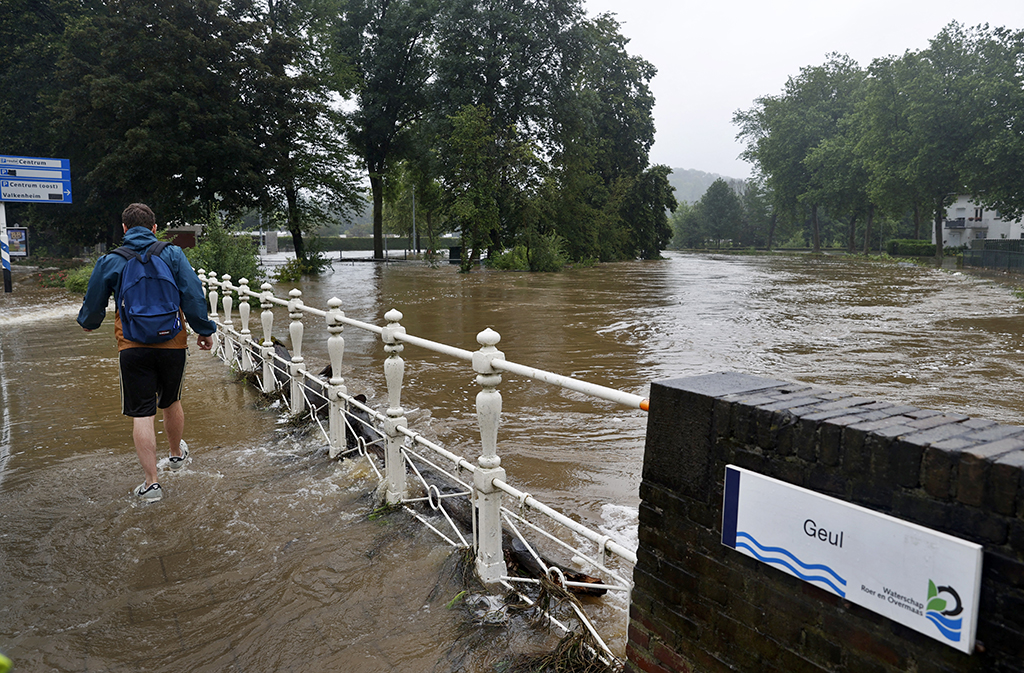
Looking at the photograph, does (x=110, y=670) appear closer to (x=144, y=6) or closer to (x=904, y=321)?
(x=904, y=321)

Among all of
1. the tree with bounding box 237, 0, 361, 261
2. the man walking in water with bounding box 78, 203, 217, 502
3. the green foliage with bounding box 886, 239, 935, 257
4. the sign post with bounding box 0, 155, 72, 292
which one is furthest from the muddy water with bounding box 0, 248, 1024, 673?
the green foliage with bounding box 886, 239, 935, 257

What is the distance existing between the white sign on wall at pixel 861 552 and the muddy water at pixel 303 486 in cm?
141

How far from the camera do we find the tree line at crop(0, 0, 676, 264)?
25.1 m

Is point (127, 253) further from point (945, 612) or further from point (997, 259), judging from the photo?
point (997, 259)

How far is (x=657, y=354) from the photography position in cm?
1263

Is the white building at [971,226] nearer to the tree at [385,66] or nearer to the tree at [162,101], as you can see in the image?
the tree at [385,66]

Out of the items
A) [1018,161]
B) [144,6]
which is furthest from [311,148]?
[1018,161]

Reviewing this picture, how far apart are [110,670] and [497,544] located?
1.81 m

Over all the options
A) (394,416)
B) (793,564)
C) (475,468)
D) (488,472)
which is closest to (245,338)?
(394,416)

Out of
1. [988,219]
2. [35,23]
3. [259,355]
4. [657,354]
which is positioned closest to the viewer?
[259,355]

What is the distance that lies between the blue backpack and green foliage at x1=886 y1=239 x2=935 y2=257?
6361 cm

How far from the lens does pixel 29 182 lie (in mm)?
21000

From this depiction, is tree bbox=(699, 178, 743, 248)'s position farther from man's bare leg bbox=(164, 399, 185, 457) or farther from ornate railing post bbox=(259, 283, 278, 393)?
man's bare leg bbox=(164, 399, 185, 457)

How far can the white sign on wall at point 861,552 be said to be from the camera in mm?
1686
